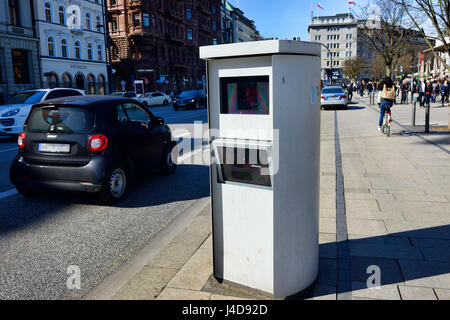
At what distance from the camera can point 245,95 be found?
306cm

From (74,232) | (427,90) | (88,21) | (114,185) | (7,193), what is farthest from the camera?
(88,21)

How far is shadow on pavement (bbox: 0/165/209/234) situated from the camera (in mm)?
5605

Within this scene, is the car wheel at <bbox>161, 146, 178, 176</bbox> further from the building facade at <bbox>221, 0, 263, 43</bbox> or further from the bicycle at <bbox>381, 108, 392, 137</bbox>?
the building facade at <bbox>221, 0, 263, 43</bbox>

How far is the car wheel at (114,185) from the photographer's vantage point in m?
5.93

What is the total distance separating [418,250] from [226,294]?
79.1 inches

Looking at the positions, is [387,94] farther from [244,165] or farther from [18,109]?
[18,109]

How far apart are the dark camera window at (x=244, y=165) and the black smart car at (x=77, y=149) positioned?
311cm

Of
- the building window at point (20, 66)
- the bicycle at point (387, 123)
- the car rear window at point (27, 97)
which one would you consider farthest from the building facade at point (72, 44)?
the bicycle at point (387, 123)

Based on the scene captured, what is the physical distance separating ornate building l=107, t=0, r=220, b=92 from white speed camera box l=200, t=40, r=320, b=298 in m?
49.9

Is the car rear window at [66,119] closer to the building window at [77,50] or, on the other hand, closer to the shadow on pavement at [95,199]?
the shadow on pavement at [95,199]

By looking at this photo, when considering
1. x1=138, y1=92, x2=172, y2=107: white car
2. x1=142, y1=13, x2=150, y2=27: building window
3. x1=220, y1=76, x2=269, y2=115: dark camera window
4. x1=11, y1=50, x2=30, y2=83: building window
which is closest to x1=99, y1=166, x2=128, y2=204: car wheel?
x1=220, y1=76, x2=269, y2=115: dark camera window

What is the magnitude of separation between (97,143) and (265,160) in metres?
3.55

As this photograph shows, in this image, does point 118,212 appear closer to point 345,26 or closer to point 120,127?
point 120,127

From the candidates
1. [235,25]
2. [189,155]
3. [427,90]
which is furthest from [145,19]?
[189,155]
